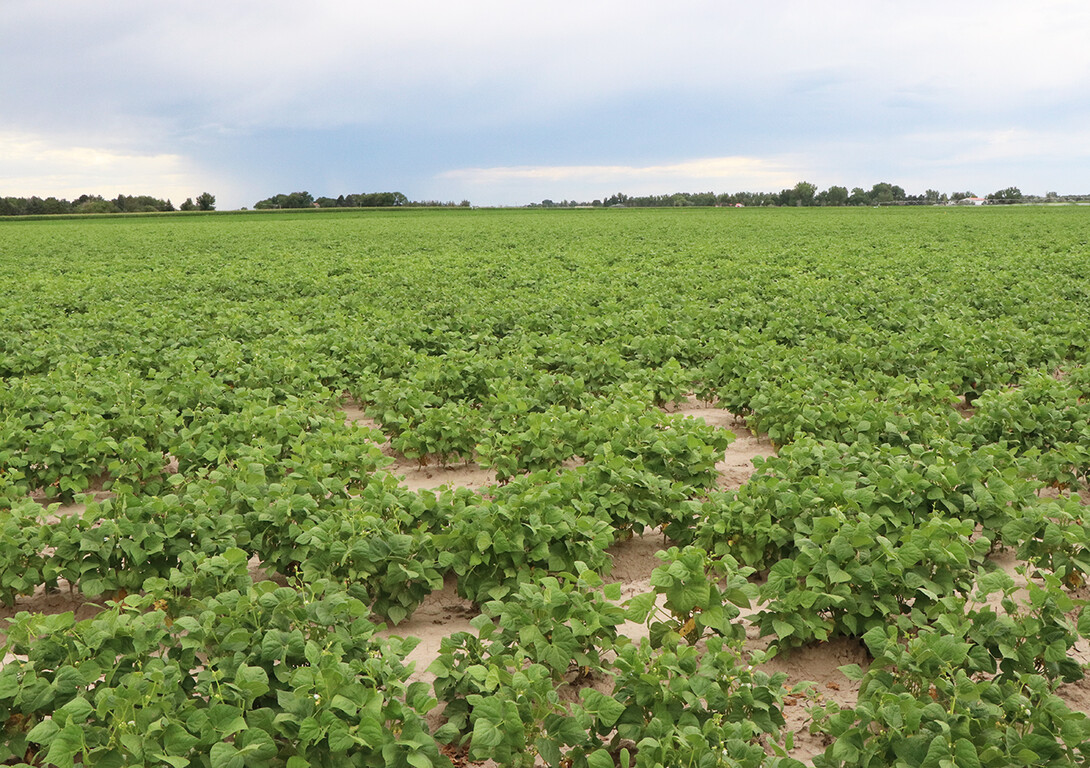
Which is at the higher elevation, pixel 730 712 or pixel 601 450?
pixel 601 450

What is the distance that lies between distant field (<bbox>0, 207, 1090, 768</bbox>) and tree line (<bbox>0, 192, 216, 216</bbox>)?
110 meters

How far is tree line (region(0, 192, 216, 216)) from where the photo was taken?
103250 millimetres

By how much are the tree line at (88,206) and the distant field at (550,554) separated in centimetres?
10996

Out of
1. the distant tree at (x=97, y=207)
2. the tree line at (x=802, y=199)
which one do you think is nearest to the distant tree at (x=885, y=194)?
the tree line at (x=802, y=199)

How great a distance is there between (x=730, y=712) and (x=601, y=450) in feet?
9.99

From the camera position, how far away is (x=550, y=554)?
482 cm

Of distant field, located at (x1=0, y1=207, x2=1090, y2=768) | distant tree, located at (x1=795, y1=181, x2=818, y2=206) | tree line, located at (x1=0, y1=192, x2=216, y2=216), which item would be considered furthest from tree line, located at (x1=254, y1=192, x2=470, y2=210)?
distant field, located at (x1=0, y1=207, x2=1090, y2=768)

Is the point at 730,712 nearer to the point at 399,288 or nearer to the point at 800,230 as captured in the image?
the point at 399,288

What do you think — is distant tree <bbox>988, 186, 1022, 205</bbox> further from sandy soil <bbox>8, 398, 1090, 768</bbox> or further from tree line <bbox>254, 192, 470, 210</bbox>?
sandy soil <bbox>8, 398, 1090, 768</bbox>

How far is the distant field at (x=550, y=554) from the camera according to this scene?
10.9 ft

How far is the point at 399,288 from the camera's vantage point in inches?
733

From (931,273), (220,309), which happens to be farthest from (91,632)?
(931,273)

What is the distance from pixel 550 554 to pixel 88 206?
12425 centimetres

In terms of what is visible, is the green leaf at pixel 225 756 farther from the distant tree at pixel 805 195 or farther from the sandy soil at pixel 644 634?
the distant tree at pixel 805 195
